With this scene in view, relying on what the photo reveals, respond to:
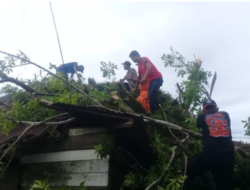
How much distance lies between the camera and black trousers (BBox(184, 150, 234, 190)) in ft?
13.1

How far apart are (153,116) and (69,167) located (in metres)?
1.75

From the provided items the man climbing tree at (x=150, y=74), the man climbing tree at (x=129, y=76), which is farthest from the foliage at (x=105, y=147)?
the man climbing tree at (x=129, y=76)

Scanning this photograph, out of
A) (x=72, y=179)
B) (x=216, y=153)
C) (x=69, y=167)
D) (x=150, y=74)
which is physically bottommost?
(x=72, y=179)

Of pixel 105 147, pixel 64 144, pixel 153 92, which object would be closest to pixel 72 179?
pixel 64 144

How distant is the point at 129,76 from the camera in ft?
24.6

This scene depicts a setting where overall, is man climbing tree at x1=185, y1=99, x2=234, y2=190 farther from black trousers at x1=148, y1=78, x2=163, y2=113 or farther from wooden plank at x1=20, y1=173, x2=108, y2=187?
black trousers at x1=148, y1=78, x2=163, y2=113

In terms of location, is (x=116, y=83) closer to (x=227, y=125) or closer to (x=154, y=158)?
(x=154, y=158)

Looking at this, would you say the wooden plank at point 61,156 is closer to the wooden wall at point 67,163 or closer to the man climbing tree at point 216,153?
the wooden wall at point 67,163

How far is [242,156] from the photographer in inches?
215

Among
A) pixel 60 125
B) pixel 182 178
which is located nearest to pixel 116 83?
pixel 60 125

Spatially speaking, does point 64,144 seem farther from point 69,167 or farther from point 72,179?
point 72,179

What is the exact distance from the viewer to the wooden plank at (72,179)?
469 centimetres

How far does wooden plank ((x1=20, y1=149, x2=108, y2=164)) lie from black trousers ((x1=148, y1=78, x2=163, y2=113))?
190cm

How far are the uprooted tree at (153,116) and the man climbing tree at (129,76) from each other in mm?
1045
